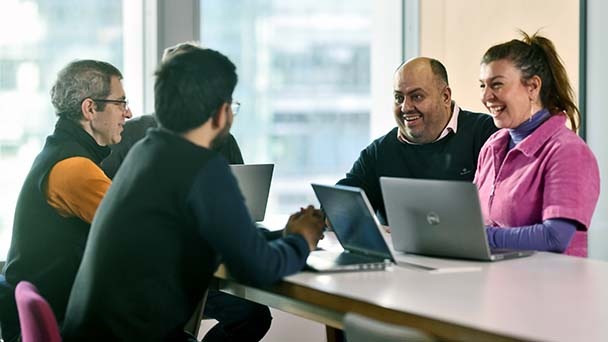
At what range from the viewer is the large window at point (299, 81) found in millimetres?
5141

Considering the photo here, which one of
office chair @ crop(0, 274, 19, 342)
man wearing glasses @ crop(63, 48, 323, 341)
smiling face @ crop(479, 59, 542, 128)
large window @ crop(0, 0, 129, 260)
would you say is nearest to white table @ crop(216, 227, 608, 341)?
man wearing glasses @ crop(63, 48, 323, 341)

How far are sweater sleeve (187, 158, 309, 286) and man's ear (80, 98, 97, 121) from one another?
113 cm

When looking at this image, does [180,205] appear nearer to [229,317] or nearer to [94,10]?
[229,317]

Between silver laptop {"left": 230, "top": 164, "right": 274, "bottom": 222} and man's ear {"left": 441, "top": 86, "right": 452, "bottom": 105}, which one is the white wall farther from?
silver laptop {"left": 230, "top": 164, "right": 274, "bottom": 222}

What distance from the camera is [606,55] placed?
15.3ft

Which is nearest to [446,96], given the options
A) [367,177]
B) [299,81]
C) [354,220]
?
[367,177]

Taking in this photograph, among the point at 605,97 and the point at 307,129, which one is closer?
the point at 605,97

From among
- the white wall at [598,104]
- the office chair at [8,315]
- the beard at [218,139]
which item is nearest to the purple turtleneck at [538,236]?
the beard at [218,139]

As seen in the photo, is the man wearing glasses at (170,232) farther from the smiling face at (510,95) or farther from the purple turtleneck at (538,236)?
the smiling face at (510,95)

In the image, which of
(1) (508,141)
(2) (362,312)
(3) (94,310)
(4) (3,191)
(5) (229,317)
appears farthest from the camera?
(4) (3,191)

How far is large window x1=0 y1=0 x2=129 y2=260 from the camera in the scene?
4.54 meters

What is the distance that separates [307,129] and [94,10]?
4.44ft

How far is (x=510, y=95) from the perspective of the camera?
3070mm

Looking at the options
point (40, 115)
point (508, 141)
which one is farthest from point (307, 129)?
point (508, 141)
